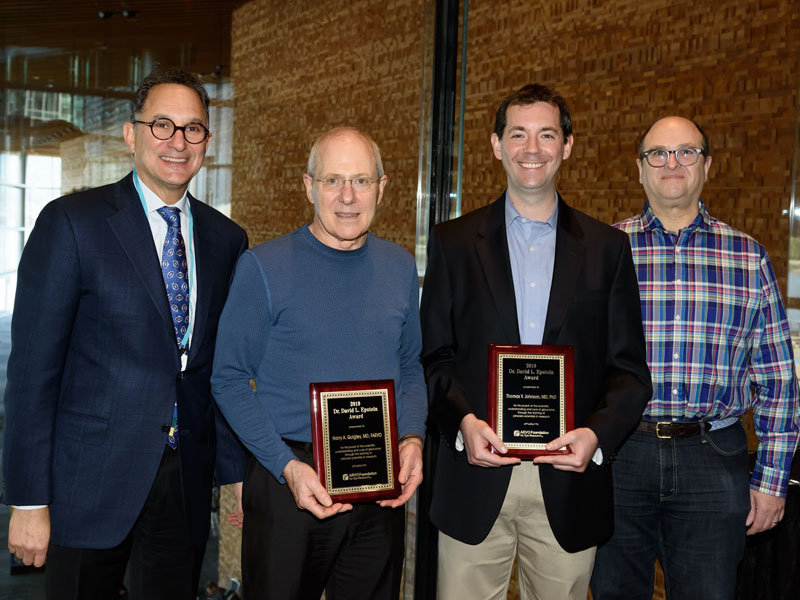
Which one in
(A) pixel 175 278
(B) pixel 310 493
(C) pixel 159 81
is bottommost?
(B) pixel 310 493

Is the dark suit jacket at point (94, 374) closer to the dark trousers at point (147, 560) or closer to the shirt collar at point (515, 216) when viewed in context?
the dark trousers at point (147, 560)

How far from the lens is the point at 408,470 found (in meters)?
2.00

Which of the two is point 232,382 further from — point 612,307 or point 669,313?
point 669,313

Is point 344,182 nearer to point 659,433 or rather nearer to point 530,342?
point 530,342

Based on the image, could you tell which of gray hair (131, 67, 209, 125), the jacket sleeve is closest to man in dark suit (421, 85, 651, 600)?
gray hair (131, 67, 209, 125)

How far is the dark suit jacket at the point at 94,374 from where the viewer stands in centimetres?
184

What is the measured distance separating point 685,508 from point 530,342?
66 centimetres

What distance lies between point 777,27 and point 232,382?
76.3 inches

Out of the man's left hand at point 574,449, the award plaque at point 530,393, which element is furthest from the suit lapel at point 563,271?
the man's left hand at point 574,449

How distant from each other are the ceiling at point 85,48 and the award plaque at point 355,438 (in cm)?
158

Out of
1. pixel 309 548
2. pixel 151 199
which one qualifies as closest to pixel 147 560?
pixel 309 548

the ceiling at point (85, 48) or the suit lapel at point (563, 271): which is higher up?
the ceiling at point (85, 48)

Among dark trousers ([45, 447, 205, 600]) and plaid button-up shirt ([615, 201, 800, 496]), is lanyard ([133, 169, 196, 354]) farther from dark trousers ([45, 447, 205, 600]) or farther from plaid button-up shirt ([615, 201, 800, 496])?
plaid button-up shirt ([615, 201, 800, 496])

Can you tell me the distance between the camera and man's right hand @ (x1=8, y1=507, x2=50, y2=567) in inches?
73.5
